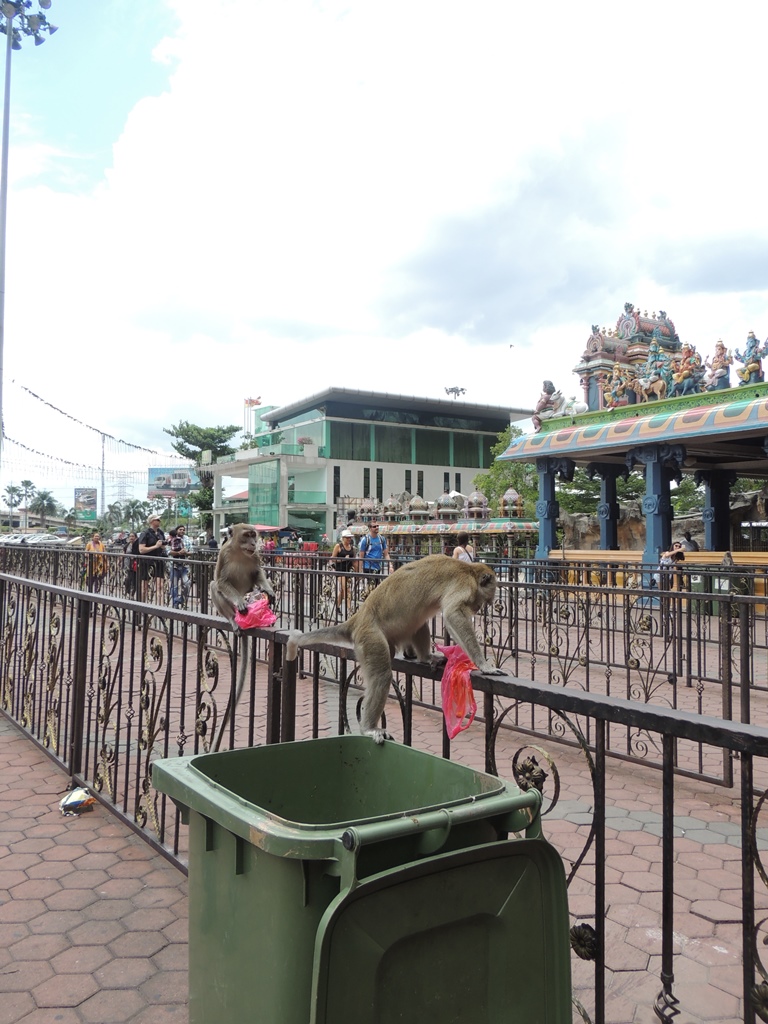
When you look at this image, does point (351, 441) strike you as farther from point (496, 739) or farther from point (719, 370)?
point (496, 739)

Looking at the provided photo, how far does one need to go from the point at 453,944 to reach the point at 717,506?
Answer: 23368 mm

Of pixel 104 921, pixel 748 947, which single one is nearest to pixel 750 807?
pixel 748 947

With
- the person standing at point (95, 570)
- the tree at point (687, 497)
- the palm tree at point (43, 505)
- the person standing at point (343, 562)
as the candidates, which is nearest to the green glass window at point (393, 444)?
the tree at point (687, 497)

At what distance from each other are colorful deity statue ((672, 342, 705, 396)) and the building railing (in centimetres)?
1049

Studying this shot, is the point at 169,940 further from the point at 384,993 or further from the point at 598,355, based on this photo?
the point at 598,355

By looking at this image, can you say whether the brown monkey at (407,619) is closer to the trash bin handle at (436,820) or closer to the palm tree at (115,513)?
the trash bin handle at (436,820)

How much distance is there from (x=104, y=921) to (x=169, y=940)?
0.36 metres

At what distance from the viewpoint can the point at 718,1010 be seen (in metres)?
2.71

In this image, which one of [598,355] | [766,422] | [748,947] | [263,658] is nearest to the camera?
[748,947]

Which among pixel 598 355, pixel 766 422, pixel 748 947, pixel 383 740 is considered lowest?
pixel 748 947

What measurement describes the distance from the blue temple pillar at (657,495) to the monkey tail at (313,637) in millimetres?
15116

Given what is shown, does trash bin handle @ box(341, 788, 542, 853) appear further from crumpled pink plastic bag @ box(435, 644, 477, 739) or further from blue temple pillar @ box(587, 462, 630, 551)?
blue temple pillar @ box(587, 462, 630, 551)

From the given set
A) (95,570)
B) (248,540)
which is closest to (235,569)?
(248,540)

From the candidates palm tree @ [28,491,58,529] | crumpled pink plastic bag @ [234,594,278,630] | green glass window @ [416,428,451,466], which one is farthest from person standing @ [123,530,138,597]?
palm tree @ [28,491,58,529]
